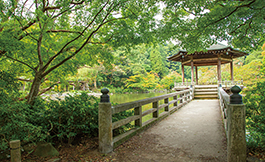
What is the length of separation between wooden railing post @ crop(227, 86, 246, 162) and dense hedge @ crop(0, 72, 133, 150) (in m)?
2.10

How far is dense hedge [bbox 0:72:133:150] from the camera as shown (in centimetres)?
231

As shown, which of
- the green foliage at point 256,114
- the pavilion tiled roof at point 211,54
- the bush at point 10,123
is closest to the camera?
the bush at point 10,123

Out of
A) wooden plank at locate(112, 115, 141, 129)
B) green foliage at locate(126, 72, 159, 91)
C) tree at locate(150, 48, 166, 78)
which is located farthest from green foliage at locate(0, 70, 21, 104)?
tree at locate(150, 48, 166, 78)

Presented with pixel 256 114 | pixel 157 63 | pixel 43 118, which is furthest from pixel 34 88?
pixel 157 63

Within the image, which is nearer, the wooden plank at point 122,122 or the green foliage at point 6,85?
the green foliage at point 6,85

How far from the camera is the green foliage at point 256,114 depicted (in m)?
2.37

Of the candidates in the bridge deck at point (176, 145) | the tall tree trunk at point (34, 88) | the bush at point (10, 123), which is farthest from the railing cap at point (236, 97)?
the tall tree trunk at point (34, 88)

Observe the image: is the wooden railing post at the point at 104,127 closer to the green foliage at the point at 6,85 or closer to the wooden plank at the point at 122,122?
the wooden plank at the point at 122,122

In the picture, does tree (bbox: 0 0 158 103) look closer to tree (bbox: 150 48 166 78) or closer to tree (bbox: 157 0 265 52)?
tree (bbox: 157 0 265 52)

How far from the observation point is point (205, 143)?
121 inches

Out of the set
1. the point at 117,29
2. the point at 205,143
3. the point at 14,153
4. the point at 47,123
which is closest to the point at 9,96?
the point at 47,123

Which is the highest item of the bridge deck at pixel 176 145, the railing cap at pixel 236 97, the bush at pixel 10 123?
the railing cap at pixel 236 97

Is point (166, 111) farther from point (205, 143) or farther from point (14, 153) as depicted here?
point (14, 153)

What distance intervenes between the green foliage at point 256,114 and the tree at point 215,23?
1526 mm
